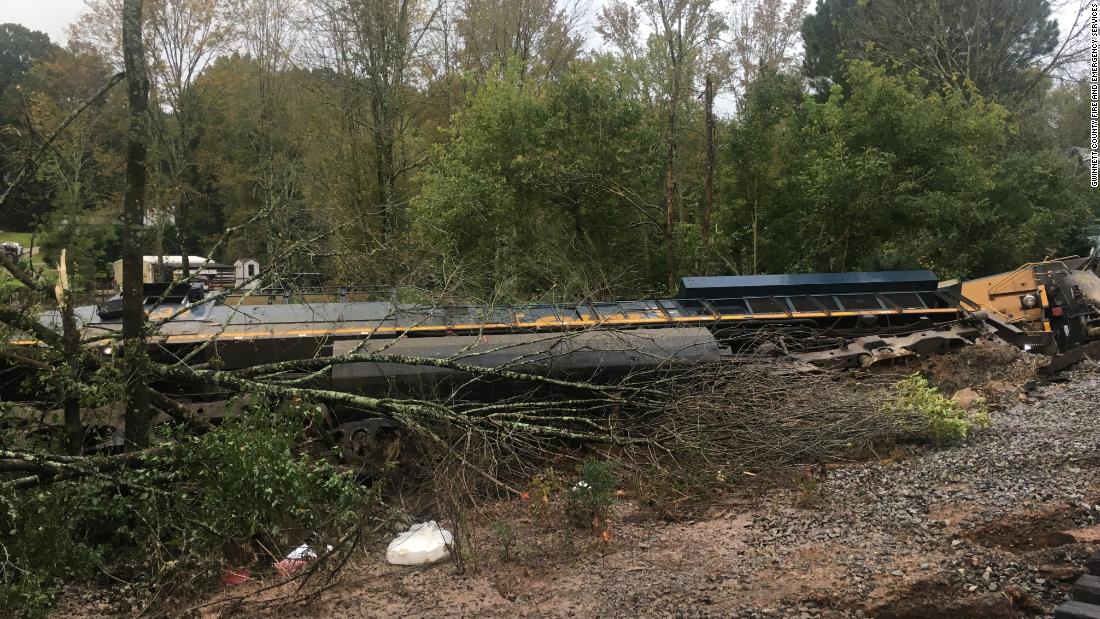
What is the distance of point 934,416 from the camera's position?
7582 millimetres

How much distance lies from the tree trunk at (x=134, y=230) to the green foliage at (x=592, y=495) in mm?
3351

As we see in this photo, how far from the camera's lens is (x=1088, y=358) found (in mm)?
10500

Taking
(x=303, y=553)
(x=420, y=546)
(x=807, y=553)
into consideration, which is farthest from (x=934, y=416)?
(x=303, y=553)

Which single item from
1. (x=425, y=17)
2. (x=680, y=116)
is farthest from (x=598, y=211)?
(x=425, y=17)

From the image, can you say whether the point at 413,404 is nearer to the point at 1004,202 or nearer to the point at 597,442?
the point at 597,442

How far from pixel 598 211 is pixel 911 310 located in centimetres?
732

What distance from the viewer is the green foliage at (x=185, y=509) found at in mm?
5152

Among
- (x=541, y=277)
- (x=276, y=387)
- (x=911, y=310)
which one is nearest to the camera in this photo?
(x=276, y=387)

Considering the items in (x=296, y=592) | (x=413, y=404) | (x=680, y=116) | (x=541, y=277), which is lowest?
(x=296, y=592)

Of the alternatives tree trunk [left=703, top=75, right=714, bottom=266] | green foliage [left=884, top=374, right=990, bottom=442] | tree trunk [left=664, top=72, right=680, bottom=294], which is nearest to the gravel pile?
green foliage [left=884, top=374, right=990, bottom=442]

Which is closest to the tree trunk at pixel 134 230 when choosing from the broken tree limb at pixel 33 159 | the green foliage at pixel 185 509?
the broken tree limb at pixel 33 159

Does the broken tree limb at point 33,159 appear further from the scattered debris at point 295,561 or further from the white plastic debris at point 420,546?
the white plastic debris at point 420,546

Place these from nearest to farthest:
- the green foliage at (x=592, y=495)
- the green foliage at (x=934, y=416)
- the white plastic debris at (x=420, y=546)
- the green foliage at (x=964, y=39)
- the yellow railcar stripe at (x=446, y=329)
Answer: the white plastic debris at (x=420, y=546), the green foliage at (x=592, y=495), the green foliage at (x=934, y=416), the yellow railcar stripe at (x=446, y=329), the green foliage at (x=964, y=39)

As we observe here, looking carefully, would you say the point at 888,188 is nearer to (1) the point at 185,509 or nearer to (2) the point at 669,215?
(2) the point at 669,215
